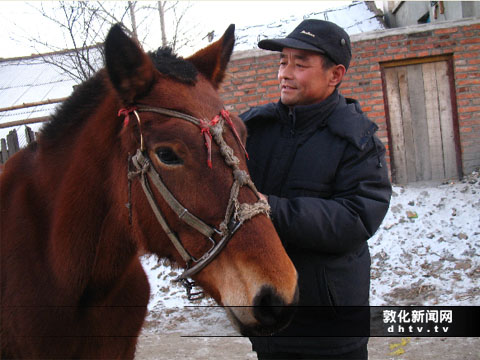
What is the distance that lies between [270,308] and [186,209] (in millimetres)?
522

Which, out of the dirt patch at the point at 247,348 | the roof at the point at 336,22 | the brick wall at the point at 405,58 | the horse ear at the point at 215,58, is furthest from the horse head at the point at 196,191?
the roof at the point at 336,22

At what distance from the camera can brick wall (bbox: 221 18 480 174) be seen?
7.79 metres

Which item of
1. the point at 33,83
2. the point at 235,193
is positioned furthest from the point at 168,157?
the point at 33,83

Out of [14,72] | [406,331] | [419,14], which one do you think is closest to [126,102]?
[406,331]

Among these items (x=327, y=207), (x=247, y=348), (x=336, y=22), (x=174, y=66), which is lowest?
(x=247, y=348)

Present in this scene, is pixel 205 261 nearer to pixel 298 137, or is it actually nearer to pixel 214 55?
pixel 298 137

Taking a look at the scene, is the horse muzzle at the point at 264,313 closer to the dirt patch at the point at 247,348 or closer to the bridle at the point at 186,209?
the bridle at the point at 186,209

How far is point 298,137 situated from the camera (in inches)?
86.0

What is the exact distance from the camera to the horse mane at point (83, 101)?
200 cm

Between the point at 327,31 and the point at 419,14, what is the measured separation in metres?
12.0

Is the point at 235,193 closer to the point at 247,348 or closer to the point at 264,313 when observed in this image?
the point at 264,313

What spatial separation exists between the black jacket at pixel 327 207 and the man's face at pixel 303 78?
8cm

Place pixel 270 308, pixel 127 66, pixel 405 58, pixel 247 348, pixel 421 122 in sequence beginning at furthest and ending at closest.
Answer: pixel 421 122 → pixel 405 58 → pixel 247 348 → pixel 127 66 → pixel 270 308

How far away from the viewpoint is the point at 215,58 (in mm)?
2209
